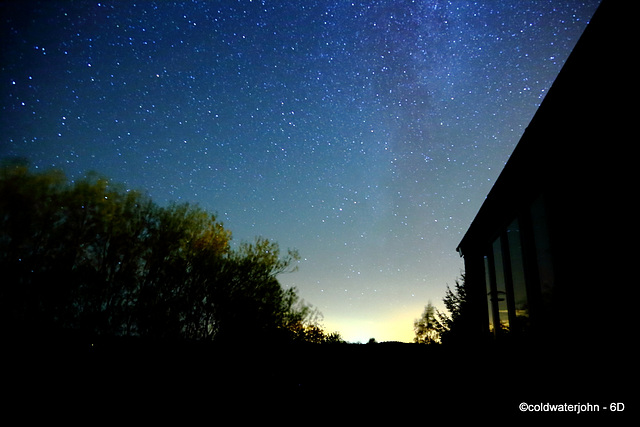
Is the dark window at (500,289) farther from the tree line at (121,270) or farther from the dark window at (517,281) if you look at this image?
the tree line at (121,270)

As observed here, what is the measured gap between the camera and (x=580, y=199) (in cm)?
319

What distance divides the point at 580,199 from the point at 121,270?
1937 centimetres

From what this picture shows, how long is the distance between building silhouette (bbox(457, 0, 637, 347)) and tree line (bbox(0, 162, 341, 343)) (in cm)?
798

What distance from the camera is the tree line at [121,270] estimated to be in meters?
13.4

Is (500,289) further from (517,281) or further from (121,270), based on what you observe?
(121,270)

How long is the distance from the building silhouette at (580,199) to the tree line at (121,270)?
7.98m

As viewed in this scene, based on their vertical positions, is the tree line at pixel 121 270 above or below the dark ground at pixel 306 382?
above

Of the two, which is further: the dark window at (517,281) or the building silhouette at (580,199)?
the dark window at (517,281)

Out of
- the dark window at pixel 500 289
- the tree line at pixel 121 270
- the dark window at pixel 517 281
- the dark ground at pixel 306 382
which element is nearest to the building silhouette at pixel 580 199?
the dark window at pixel 517 281

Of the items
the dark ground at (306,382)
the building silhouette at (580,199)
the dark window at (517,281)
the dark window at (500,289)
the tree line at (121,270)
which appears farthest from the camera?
the tree line at (121,270)

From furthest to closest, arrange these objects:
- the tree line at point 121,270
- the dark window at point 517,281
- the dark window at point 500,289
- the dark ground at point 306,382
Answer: the tree line at point 121,270
the dark window at point 500,289
the dark window at point 517,281
the dark ground at point 306,382

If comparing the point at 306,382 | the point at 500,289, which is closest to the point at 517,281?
the point at 500,289

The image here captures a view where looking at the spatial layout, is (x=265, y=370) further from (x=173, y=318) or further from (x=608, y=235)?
(x=173, y=318)

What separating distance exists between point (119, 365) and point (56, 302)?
1208 centimetres
